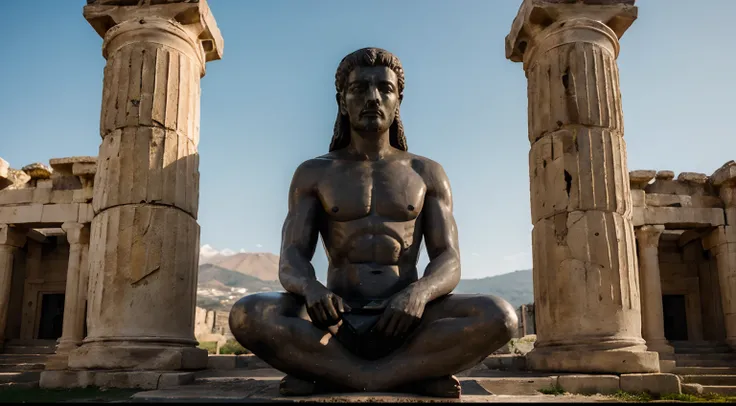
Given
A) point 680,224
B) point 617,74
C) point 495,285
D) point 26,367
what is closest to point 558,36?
point 617,74

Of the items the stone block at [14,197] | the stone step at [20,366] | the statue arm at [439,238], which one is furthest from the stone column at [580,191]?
the stone block at [14,197]

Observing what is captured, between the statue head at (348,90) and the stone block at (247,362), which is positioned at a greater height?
the statue head at (348,90)

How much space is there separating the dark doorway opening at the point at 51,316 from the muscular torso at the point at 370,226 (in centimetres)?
2244

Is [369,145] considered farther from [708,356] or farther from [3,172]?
[708,356]

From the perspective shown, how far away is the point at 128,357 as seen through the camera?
7.15m

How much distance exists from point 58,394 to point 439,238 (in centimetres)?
412

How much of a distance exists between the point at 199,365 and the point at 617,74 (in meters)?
6.44

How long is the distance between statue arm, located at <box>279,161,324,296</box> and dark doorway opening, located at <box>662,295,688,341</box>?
830 inches

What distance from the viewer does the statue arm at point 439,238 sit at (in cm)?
415

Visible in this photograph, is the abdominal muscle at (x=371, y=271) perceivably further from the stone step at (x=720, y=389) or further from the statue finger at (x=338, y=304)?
the stone step at (x=720, y=389)

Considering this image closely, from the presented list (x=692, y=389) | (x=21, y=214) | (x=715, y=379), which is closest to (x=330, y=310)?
(x=692, y=389)

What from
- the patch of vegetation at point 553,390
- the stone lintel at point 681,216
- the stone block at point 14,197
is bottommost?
the patch of vegetation at point 553,390

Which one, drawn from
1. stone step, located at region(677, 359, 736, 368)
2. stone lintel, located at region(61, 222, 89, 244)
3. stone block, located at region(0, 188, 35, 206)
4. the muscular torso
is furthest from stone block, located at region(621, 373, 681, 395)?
stone block, located at region(0, 188, 35, 206)

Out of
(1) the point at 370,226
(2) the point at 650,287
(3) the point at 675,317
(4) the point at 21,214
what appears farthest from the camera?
(3) the point at 675,317
